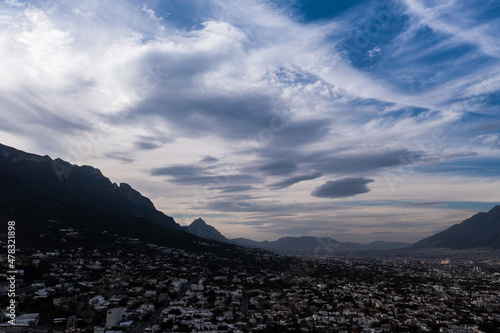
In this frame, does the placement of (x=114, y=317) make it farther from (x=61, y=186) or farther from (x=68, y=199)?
(x=61, y=186)

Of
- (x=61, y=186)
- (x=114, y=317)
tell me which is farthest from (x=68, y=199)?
(x=114, y=317)

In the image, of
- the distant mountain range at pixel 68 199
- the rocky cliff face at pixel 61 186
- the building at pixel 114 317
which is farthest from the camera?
the rocky cliff face at pixel 61 186

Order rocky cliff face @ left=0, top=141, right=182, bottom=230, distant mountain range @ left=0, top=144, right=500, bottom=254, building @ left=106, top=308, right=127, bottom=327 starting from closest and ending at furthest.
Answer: building @ left=106, top=308, right=127, bottom=327
distant mountain range @ left=0, top=144, right=500, bottom=254
rocky cliff face @ left=0, top=141, right=182, bottom=230

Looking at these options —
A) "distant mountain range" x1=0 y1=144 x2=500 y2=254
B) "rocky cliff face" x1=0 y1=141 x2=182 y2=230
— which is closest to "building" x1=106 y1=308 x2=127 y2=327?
"distant mountain range" x1=0 y1=144 x2=500 y2=254

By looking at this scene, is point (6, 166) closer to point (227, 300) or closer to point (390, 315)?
point (227, 300)

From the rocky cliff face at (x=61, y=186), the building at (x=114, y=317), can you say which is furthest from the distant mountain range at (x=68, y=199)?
the building at (x=114, y=317)

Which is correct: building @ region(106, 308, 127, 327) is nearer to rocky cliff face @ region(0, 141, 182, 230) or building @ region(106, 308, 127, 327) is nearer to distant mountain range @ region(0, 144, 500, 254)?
distant mountain range @ region(0, 144, 500, 254)

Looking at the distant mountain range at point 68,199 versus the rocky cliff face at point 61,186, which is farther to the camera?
the rocky cliff face at point 61,186

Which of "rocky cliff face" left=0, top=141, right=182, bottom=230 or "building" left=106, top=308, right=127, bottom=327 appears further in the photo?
"rocky cliff face" left=0, top=141, right=182, bottom=230

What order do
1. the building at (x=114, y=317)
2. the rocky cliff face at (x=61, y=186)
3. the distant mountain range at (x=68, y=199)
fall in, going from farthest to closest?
the rocky cliff face at (x=61, y=186), the distant mountain range at (x=68, y=199), the building at (x=114, y=317)

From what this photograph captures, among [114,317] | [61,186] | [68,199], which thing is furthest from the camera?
[61,186]

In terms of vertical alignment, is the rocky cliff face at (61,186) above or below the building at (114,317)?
above

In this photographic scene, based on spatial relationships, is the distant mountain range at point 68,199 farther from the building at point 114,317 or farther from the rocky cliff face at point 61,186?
the building at point 114,317

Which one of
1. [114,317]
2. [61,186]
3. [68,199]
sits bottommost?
[114,317]
